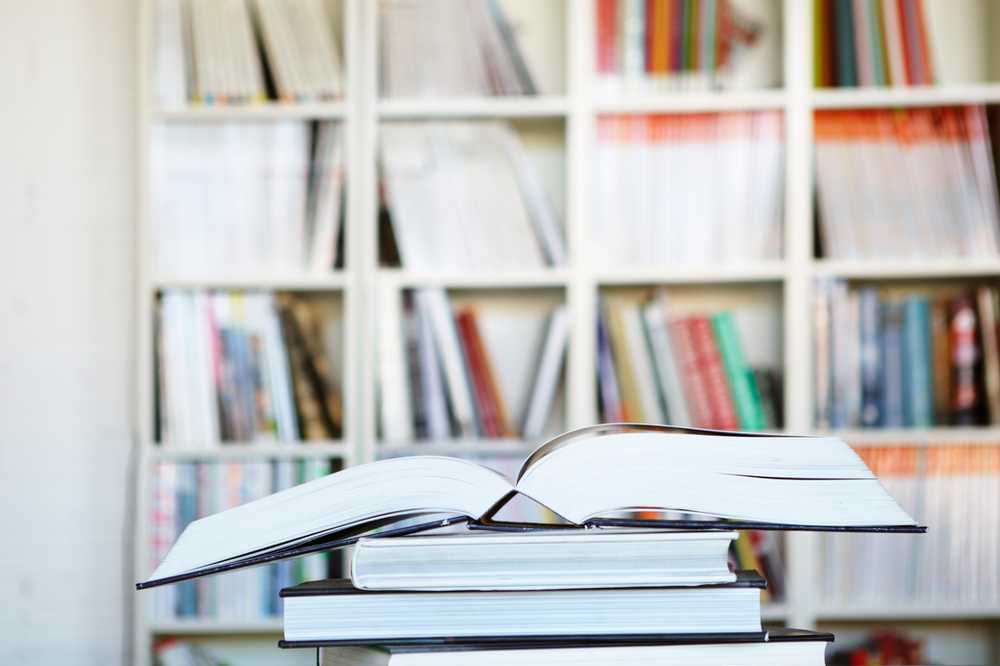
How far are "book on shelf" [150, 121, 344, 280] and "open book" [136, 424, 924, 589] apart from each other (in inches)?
47.2

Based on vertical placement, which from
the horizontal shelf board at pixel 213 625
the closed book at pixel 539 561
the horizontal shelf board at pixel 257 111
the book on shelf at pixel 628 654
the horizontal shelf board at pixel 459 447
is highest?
the horizontal shelf board at pixel 257 111

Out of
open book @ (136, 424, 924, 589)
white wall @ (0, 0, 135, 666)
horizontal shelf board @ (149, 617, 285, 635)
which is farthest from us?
white wall @ (0, 0, 135, 666)

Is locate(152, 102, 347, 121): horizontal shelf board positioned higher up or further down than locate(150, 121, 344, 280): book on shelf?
higher up

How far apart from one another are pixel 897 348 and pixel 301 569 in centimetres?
135

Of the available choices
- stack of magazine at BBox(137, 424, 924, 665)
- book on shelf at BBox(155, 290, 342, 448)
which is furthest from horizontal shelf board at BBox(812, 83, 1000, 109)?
stack of magazine at BBox(137, 424, 924, 665)

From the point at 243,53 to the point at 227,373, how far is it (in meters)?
0.69

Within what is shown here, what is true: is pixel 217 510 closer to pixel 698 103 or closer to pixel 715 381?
pixel 715 381

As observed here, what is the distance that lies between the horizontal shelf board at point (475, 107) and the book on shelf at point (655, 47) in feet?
0.45

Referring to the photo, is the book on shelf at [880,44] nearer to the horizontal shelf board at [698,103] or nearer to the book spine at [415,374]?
the horizontal shelf board at [698,103]

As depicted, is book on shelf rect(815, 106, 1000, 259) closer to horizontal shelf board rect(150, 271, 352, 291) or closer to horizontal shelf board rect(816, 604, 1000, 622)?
horizontal shelf board rect(816, 604, 1000, 622)

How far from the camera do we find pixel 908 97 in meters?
1.60

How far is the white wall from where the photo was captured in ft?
5.90

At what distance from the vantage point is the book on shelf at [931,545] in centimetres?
160

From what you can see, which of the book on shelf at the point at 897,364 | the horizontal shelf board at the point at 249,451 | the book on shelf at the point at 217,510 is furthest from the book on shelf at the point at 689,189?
the book on shelf at the point at 217,510
